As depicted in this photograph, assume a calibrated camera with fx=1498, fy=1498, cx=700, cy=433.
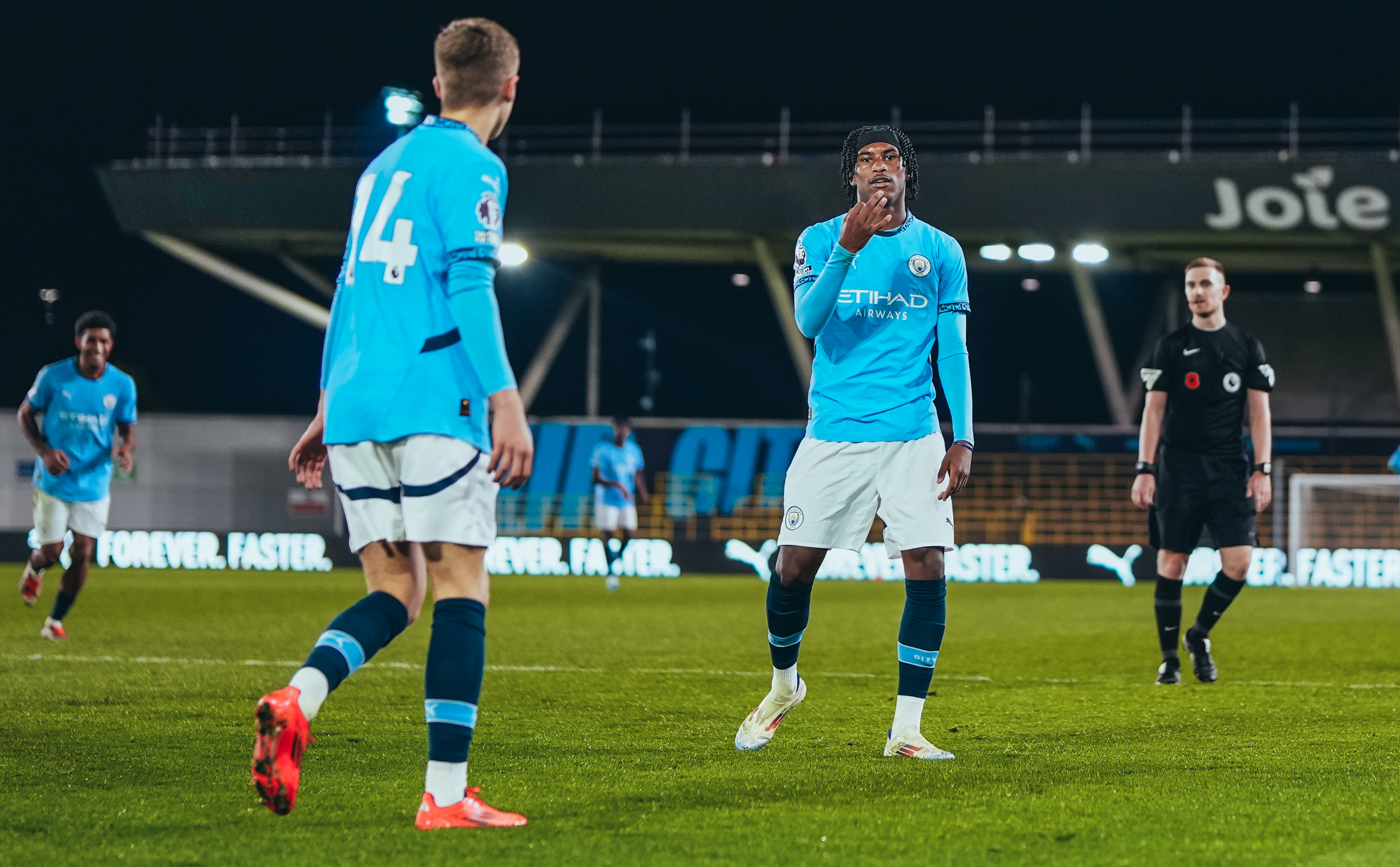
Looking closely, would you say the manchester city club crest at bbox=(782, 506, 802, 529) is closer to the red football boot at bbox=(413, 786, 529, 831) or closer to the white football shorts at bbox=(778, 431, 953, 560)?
the white football shorts at bbox=(778, 431, 953, 560)

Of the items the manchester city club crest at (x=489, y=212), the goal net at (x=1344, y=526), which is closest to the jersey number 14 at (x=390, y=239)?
the manchester city club crest at (x=489, y=212)

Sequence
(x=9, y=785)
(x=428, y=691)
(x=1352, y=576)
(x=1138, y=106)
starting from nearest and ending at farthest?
(x=428, y=691) < (x=9, y=785) < (x=1352, y=576) < (x=1138, y=106)

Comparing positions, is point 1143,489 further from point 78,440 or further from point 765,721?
point 78,440

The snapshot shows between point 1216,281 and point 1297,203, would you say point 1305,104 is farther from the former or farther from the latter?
point 1216,281

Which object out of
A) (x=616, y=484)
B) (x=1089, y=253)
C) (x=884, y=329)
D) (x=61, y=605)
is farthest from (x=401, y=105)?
(x=884, y=329)

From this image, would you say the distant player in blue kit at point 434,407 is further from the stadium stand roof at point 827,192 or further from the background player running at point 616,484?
the stadium stand roof at point 827,192

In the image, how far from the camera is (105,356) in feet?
30.5

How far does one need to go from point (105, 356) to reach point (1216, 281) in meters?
6.53

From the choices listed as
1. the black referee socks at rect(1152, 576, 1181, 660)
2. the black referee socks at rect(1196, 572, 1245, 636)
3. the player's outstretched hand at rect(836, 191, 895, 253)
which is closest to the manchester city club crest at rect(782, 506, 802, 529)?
the player's outstretched hand at rect(836, 191, 895, 253)

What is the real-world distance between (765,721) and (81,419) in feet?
20.6

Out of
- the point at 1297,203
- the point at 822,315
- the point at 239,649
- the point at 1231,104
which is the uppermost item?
the point at 1231,104

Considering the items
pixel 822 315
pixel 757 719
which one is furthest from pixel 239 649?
pixel 822 315

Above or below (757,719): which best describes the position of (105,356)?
above

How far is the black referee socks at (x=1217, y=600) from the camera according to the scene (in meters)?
7.53
